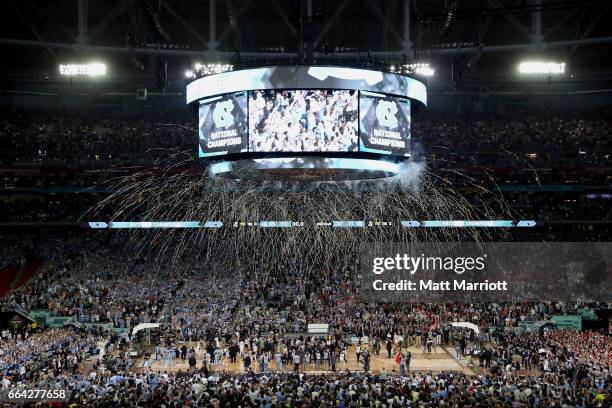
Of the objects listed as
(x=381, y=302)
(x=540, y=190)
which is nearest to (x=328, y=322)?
(x=381, y=302)

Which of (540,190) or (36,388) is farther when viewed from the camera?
(540,190)

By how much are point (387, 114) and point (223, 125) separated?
4789mm

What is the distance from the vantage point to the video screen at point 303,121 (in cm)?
2136

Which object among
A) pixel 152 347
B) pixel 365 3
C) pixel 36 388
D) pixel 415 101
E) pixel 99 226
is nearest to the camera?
pixel 36 388

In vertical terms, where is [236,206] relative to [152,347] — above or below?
above

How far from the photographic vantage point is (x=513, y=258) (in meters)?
39.8

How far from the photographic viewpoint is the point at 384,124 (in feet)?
72.9

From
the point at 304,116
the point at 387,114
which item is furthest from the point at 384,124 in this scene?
the point at 304,116

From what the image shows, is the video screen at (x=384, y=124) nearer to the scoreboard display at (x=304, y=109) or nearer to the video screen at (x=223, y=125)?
the scoreboard display at (x=304, y=109)

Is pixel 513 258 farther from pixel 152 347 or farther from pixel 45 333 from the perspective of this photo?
pixel 45 333

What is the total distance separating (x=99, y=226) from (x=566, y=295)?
84.5ft

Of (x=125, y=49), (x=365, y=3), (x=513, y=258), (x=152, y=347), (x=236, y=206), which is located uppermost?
(x=365, y=3)

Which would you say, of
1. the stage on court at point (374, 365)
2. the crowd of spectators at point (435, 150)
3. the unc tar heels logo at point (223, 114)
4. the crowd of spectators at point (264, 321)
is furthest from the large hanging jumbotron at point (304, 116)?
the crowd of spectators at point (435, 150)

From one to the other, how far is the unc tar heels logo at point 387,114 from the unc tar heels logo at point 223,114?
4237 mm
